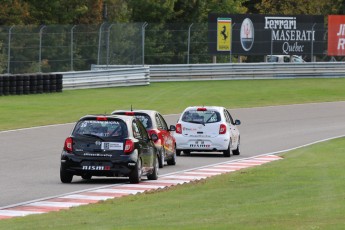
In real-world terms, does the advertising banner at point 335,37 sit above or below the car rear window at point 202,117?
above

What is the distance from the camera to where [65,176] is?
Result: 68.2 feet

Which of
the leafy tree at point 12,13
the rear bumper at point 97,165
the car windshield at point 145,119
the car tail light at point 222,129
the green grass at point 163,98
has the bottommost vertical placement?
the green grass at point 163,98

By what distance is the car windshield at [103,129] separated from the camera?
2077 cm

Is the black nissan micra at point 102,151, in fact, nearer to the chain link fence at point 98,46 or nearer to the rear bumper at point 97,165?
the rear bumper at point 97,165

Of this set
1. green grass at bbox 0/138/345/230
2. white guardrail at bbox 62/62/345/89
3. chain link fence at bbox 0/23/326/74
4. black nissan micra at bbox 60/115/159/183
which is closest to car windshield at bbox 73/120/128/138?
black nissan micra at bbox 60/115/159/183

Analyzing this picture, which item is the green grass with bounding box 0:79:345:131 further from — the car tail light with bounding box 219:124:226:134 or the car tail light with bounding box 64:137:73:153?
the car tail light with bounding box 64:137:73:153

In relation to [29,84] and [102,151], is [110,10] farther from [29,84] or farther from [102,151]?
[102,151]

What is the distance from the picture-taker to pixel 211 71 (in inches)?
2394

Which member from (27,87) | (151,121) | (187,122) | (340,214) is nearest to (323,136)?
(187,122)

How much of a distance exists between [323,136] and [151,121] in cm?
1190

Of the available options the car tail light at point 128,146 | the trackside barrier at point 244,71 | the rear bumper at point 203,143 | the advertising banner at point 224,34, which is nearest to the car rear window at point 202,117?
the rear bumper at point 203,143

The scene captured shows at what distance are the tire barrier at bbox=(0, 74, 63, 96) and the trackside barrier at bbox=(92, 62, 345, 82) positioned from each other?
10398mm

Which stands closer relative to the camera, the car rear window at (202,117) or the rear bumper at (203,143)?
the rear bumper at (203,143)

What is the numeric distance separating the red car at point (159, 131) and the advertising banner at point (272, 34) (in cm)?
3581
